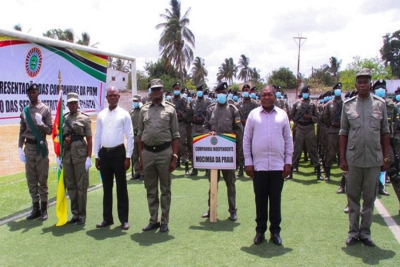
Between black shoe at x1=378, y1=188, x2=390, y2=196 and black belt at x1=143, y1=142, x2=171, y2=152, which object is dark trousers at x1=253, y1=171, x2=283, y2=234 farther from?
black shoe at x1=378, y1=188, x2=390, y2=196

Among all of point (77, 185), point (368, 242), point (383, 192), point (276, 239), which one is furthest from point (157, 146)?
point (383, 192)

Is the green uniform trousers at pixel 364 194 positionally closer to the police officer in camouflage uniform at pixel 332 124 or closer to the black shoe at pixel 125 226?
the black shoe at pixel 125 226

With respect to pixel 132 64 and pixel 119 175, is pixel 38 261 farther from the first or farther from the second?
pixel 132 64

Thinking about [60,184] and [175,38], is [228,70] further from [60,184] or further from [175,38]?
[60,184]

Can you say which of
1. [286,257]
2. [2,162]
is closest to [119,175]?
[286,257]

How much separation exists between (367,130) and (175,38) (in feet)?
129

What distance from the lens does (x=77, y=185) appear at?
580 centimetres

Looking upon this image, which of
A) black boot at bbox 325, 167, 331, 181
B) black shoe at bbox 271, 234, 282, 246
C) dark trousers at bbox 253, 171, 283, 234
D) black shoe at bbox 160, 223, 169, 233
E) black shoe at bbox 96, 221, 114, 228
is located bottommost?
black shoe at bbox 96, 221, 114, 228

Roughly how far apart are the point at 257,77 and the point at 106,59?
7950cm

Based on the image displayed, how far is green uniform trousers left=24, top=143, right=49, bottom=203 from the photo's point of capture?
19.4ft

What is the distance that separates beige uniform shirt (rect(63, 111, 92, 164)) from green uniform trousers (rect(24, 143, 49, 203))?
0.48 meters

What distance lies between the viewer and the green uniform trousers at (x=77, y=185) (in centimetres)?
577

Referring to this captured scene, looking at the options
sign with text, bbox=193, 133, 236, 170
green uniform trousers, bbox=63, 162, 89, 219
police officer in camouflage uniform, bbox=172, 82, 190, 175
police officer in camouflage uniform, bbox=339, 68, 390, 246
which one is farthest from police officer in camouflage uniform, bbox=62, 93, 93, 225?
police officer in camouflage uniform, bbox=172, 82, 190, 175

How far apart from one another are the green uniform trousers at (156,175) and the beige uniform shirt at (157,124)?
0.57 feet
